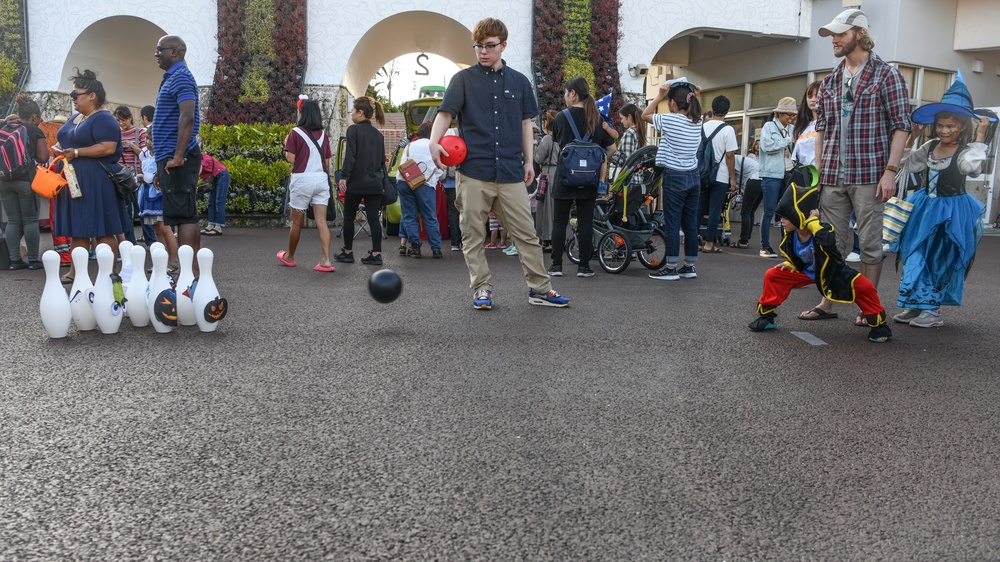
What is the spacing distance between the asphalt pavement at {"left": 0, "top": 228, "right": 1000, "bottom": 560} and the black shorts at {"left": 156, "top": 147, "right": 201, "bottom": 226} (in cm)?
136

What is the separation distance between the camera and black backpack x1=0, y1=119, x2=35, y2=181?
7.67m

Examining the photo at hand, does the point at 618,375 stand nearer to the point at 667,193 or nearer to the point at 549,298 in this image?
the point at 549,298

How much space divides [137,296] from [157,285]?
0.16 metres

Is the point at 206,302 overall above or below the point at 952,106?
below

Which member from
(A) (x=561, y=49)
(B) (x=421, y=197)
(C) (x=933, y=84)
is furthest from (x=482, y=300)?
(C) (x=933, y=84)

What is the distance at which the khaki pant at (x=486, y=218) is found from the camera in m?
5.80

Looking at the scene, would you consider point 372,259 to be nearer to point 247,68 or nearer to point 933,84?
point 247,68

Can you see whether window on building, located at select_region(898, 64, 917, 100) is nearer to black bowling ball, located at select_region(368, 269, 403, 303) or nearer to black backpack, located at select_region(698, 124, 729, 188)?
black backpack, located at select_region(698, 124, 729, 188)

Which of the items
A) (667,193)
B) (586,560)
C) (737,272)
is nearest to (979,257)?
(737,272)

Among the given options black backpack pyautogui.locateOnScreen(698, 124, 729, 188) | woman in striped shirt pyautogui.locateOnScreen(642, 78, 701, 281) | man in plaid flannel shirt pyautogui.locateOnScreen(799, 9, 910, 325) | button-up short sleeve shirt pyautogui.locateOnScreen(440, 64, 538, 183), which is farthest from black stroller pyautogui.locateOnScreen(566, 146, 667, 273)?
Result: man in plaid flannel shirt pyautogui.locateOnScreen(799, 9, 910, 325)

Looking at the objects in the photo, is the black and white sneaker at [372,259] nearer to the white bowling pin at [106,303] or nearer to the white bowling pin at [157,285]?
the white bowling pin at [157,285]

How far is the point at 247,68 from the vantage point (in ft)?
46.0

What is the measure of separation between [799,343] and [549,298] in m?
1.85

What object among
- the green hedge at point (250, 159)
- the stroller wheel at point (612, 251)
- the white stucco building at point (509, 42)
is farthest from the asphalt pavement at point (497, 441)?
the white stucco building at point (509, 42)
